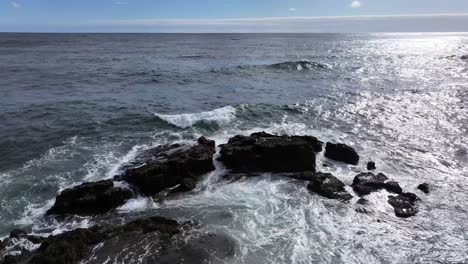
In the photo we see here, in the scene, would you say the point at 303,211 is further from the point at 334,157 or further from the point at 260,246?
the point at 334,157

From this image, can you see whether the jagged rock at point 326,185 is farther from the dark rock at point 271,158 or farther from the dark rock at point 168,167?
the dark rock at point 168,167

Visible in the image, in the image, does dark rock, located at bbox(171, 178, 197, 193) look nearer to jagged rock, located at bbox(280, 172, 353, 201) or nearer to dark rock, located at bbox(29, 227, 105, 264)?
dark rock, located at bbox(29, 227, 105, 264)

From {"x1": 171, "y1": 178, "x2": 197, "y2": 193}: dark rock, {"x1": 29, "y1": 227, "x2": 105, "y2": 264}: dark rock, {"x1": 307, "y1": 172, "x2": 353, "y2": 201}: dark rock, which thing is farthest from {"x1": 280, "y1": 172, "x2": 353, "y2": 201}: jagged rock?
{"x1": 29, "y1": 227, "x2": 105, "y2": 264}: dark rock

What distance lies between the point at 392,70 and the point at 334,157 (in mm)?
40844

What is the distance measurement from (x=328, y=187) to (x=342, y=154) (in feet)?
13.2

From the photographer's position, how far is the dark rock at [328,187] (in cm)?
1598

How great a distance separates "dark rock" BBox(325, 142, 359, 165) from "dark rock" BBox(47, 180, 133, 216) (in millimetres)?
10609

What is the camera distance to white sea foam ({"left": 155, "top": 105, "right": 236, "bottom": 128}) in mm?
25922

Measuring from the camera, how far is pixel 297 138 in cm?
2000

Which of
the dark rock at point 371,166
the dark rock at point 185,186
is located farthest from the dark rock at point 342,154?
the dark rock at point 185,186

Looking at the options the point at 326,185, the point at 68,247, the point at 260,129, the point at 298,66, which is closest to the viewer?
the point at 68,247

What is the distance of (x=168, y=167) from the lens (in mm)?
16719

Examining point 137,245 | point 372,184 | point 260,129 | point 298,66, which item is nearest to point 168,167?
point 137,245

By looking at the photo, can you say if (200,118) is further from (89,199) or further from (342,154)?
(89,199)
